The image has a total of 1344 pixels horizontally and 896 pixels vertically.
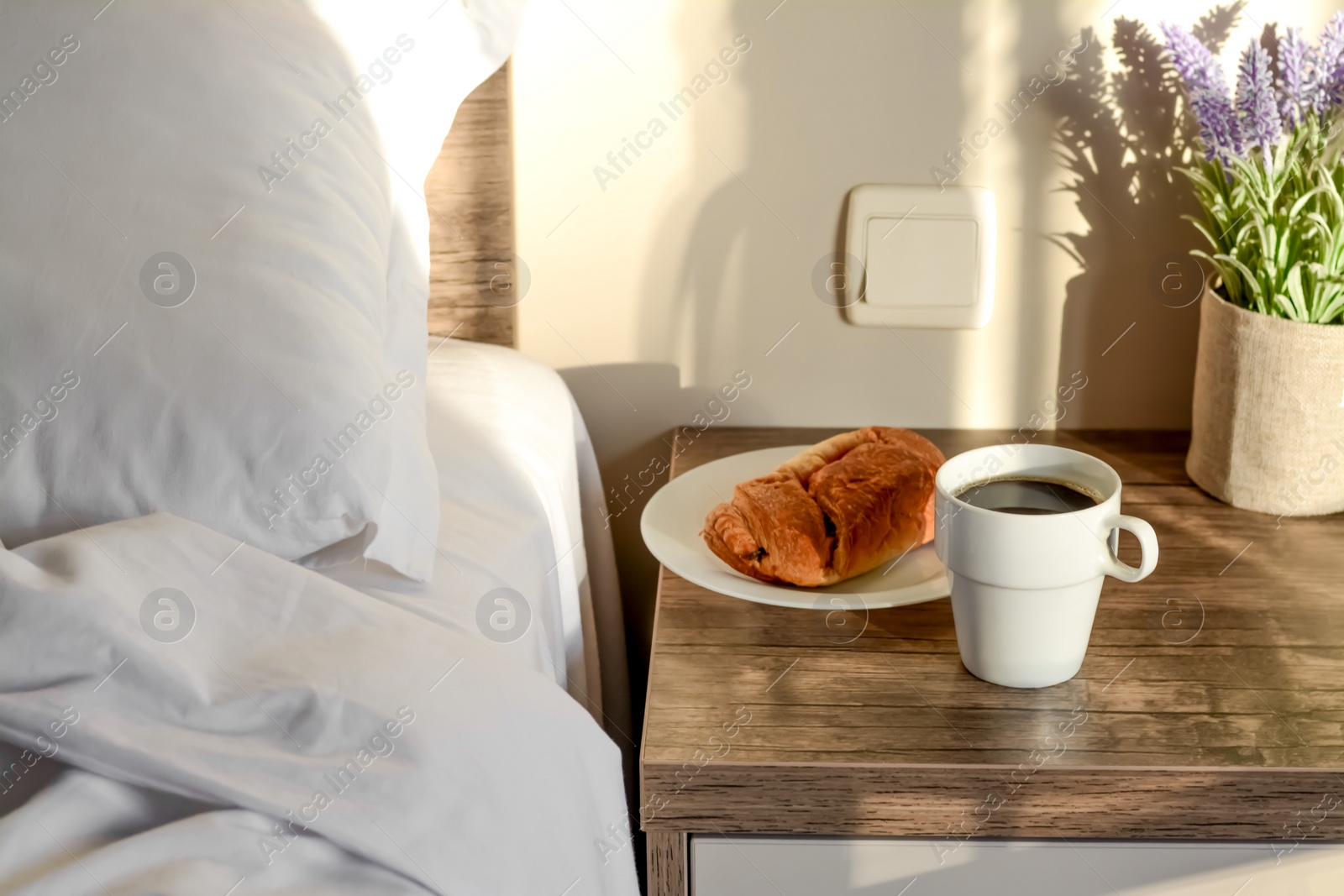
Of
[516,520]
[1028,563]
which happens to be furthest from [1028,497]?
[516,520]

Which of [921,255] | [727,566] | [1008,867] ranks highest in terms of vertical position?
[921,255]

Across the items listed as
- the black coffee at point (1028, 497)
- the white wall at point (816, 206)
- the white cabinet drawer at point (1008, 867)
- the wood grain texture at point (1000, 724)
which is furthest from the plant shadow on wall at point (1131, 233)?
the white cabinet drawer at point (1008, 867)

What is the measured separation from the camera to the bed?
0.46m

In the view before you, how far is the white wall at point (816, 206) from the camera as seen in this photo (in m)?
0.93

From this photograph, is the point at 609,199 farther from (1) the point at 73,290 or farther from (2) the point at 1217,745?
(2) the point at 1217,745

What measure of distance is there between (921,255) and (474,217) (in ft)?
1.37

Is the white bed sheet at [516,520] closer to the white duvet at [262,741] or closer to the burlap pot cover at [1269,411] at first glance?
the white duvet at [262,741]

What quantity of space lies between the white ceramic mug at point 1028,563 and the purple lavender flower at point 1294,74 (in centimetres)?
35

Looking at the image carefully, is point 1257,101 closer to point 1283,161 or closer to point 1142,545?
point 1283,161

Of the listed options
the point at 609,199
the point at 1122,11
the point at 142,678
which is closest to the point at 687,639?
the point at 142,678

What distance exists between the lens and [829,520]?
0.76 m

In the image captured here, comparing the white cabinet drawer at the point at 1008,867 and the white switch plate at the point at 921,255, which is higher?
the white switch plate at the point at 921,255

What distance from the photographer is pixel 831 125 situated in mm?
953

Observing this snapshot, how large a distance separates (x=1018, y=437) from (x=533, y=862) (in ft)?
2.24
